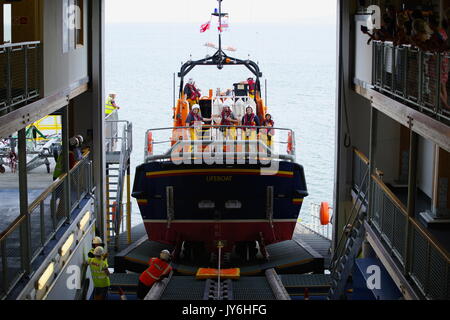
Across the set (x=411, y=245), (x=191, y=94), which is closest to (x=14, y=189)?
(x=191, y=94)

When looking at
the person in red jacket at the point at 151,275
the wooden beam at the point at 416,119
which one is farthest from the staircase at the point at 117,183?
the wooden beam at the point at 416,119

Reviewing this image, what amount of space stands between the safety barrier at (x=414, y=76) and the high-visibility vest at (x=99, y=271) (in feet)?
17.9

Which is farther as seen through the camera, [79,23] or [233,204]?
[233,204]

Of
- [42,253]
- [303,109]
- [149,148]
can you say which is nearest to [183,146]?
[149,148]

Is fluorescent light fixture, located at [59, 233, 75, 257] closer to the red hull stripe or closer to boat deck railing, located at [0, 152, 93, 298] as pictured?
boat deck railing, located at [0, 152, 93, 298]

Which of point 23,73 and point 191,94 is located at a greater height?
point 23,73

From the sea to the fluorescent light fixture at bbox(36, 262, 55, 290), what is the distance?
16071mm

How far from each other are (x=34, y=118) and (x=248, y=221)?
7590 millimetres

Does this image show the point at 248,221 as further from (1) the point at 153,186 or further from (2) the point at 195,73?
(2) the point at 195,73

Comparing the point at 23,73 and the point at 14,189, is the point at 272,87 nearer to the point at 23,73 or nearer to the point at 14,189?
the point at 14,189

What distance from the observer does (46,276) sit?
11.4m

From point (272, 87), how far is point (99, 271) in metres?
64.1

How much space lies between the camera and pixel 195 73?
301ft

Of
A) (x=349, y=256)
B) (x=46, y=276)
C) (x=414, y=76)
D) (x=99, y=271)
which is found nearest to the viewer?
(x=46, y=276)
